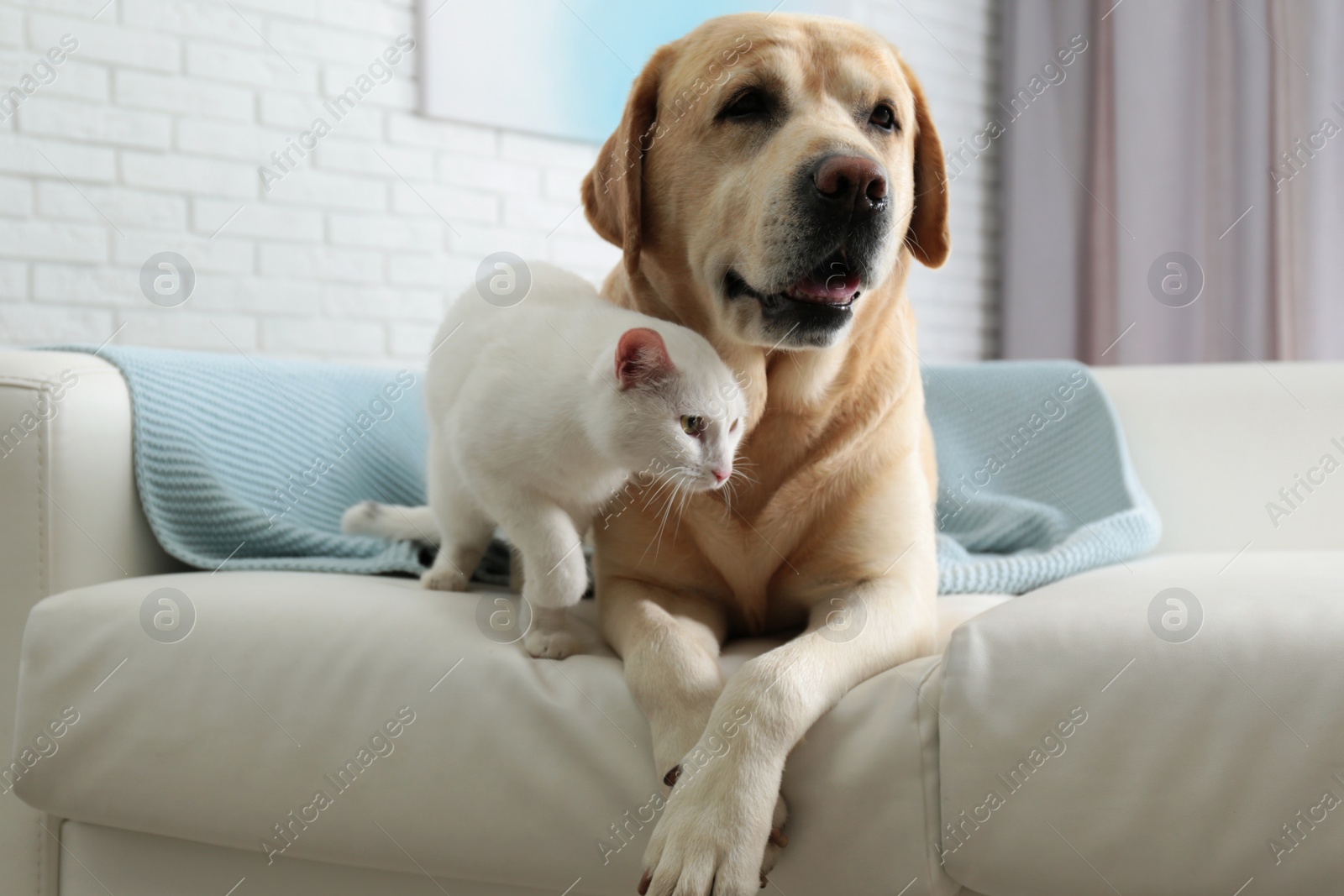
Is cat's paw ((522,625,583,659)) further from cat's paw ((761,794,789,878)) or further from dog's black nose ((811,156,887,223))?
dog's black nose ((811,156,887,223))

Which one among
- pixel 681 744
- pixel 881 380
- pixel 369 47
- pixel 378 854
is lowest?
pixel 378 854

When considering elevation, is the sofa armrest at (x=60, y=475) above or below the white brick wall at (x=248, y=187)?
below

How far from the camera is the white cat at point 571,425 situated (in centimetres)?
109

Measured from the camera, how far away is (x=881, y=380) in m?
1.32

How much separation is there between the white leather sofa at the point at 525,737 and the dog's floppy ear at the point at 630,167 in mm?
496

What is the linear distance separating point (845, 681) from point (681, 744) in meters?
0.18

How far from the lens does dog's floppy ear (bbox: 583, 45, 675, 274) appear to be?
1271mm

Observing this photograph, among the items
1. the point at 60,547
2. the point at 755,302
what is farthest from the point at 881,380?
the point at 60,547

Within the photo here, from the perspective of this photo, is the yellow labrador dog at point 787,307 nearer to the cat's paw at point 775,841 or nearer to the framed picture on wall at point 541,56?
the cat's paw at point 775,841

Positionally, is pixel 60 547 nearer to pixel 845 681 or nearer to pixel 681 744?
pixel 681 744

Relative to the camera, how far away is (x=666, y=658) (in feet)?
3.39

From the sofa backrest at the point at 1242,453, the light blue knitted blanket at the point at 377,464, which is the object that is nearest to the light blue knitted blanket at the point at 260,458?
the light blue knitted blanket at the point at 377,464

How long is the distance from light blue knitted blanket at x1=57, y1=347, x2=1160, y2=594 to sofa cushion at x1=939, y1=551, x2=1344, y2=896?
0.61 metres

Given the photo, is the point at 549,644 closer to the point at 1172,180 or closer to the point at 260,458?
the point at 260,458
